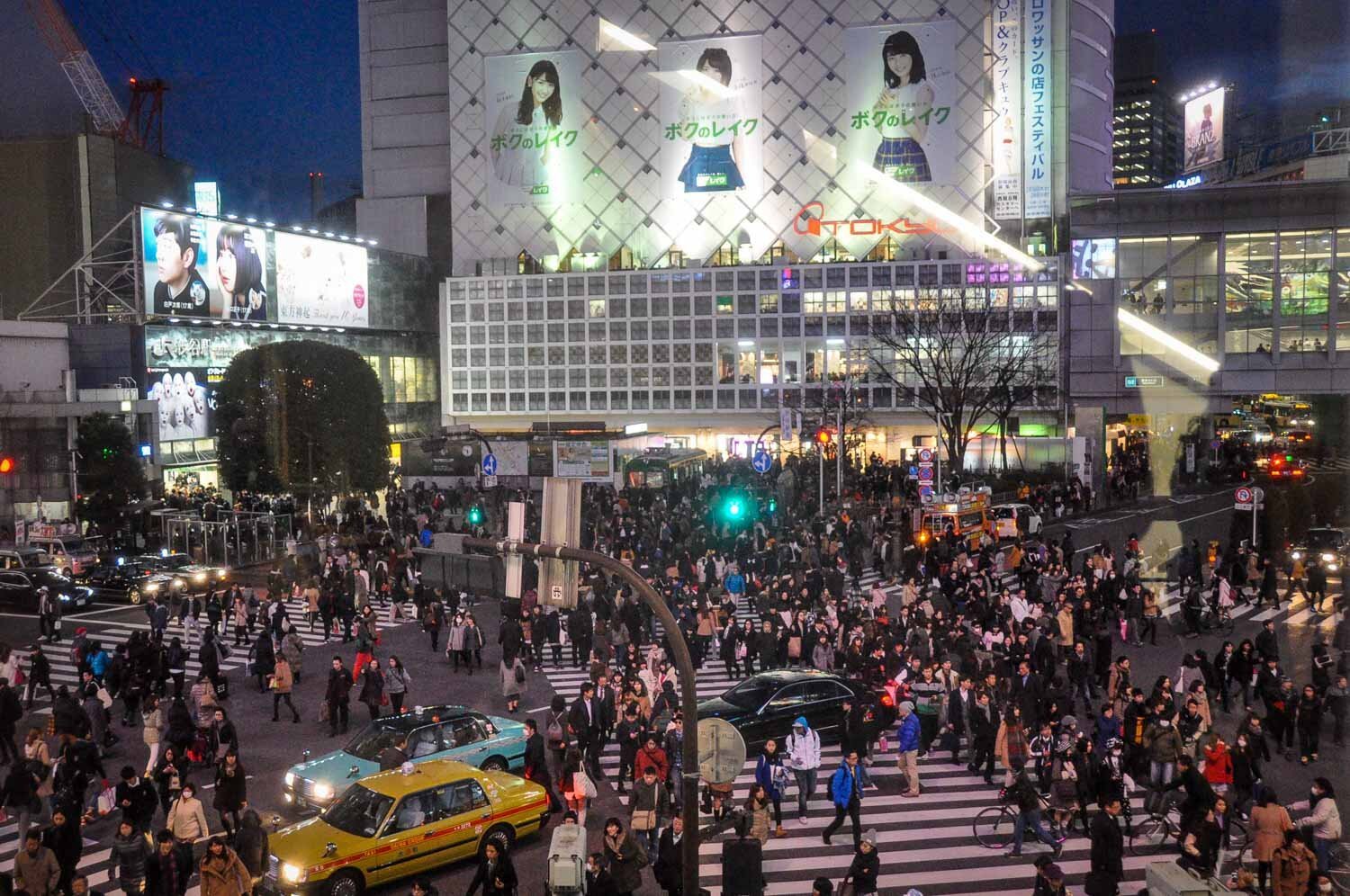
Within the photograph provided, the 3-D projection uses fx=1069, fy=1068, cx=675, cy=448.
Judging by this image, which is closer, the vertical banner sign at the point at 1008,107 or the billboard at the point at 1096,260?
the billboard at the point at 1096,260

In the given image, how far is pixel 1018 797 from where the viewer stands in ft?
40.4

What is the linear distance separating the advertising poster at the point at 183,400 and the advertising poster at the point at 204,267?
2887mm

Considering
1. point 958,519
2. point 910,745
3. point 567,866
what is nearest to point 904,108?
point 958,519

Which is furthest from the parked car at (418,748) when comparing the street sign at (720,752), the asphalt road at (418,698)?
the street sign at (720,752)

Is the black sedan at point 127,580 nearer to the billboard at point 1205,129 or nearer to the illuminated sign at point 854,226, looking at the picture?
the illuminated sign at point 854,226

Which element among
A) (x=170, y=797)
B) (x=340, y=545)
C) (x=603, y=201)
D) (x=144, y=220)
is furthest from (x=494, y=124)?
(x=170, y=797)

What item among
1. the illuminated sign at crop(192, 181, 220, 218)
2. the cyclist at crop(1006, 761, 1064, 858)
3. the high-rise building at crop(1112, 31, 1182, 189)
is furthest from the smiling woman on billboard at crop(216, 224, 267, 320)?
the high-rise building at crop(1112, 31, 1182, 189)

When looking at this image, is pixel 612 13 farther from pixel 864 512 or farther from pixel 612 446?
pixel 864 512

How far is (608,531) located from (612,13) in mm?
51040

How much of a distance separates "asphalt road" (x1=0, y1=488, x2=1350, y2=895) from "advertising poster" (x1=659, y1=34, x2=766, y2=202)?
141ft

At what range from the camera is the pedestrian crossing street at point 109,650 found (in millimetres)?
12758

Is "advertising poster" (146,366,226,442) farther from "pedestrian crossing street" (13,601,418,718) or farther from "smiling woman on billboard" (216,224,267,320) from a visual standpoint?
"pedestrian crossing street" (13,601,418,718)

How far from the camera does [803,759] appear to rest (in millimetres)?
13891

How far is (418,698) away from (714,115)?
56744 mm
